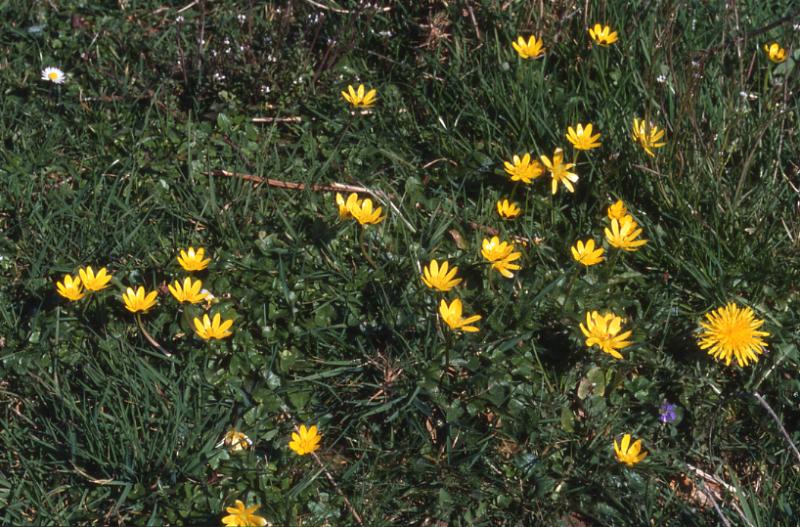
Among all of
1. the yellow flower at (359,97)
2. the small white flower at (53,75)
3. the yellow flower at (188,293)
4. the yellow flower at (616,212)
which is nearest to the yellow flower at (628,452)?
the yellow flower at (616,212)

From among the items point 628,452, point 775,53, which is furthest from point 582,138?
point 628,452

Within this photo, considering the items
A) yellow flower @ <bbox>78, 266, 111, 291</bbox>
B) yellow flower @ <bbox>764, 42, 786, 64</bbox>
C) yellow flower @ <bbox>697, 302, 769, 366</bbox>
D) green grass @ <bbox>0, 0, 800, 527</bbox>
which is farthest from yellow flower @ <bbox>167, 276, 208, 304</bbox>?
yellow flower @ <bbox>764, 42, 786, 64</bbox>

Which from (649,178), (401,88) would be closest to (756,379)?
(649,178)

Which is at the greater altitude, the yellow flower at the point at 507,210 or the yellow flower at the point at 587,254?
the yellow flower at the point at 587,254

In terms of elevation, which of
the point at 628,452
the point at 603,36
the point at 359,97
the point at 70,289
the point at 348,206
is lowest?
the point at 70,289

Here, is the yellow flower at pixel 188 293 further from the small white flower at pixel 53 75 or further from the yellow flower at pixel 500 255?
the small white flower at pixel 53 75

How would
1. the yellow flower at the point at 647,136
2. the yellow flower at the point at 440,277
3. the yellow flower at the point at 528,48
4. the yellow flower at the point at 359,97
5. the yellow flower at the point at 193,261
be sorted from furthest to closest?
the yellow flower at the point at 528,48 → the yellow flower at the point at 359,97 → the yellow flower at the point at 647,136 → the yellow flower at the point at 193,261 → the yellow flower at the point at 440,277

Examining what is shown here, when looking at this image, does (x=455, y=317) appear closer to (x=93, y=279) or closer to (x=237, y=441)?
(x=237, y=441)
